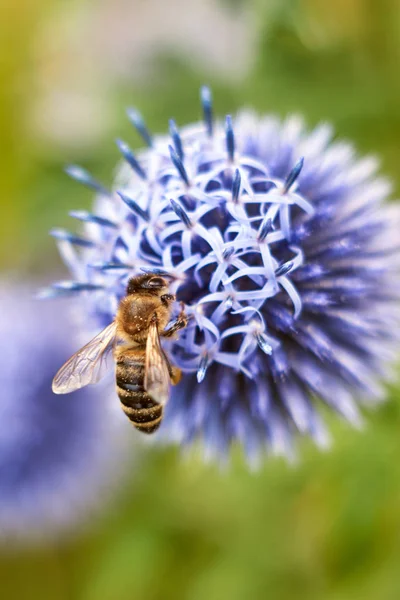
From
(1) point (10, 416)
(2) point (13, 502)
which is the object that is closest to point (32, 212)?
(1) point (10, 416)

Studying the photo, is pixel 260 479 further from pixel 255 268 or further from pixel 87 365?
pixel 255 268

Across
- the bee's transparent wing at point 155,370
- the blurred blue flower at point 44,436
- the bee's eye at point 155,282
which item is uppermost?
the blurred blue flower at point 44,436

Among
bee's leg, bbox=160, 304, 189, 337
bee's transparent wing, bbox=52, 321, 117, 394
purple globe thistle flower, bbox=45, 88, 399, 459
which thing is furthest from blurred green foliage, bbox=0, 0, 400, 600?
bee's transparent wing, bbox=52, 321, 117, 394

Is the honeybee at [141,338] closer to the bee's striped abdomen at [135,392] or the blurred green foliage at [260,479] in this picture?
the bee's striped abdomen at [135,392]

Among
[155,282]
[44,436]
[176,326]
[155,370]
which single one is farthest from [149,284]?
[44,436]

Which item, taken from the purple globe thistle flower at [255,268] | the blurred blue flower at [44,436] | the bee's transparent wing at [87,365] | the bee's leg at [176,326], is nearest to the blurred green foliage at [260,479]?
the blurred blue flower at [44,436]

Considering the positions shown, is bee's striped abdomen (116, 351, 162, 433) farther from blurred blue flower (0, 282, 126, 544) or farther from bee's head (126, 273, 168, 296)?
blurred blue flower (0, 282, 126, 544)

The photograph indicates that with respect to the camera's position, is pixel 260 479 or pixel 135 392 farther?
pixel 260 479
